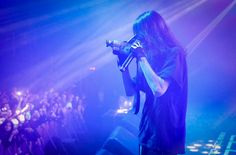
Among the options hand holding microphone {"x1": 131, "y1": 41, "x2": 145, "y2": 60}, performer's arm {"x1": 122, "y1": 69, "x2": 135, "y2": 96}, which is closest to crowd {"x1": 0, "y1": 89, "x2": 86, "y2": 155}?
performer's arm {"x1": 122, "y1": 69, "x2": 135, "y2": 96}

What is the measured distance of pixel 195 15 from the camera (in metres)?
13.5

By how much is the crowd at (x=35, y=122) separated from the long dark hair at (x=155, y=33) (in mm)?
4885

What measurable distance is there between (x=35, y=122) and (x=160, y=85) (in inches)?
280

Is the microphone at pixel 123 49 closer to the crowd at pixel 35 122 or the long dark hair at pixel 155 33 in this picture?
the long dark hair at pixel 155 33

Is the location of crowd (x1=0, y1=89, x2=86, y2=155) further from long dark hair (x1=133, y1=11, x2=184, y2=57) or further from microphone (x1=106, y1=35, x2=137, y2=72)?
long dark hair (x1=133, y1=11, x2=184, y2=57)

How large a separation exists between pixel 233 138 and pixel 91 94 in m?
9.51

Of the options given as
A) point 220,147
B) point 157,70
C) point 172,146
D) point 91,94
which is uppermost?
point 91,94

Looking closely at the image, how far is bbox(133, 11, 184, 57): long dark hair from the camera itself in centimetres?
198

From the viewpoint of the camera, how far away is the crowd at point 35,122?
6508 mm

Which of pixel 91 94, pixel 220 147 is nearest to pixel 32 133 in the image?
pixel 220 147

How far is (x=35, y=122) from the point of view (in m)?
8.35

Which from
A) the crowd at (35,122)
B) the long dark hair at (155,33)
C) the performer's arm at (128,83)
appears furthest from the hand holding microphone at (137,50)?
the crowd at (35,122)

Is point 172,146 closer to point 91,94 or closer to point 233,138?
point 233,138

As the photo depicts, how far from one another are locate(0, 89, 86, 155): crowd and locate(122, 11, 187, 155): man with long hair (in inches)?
188
